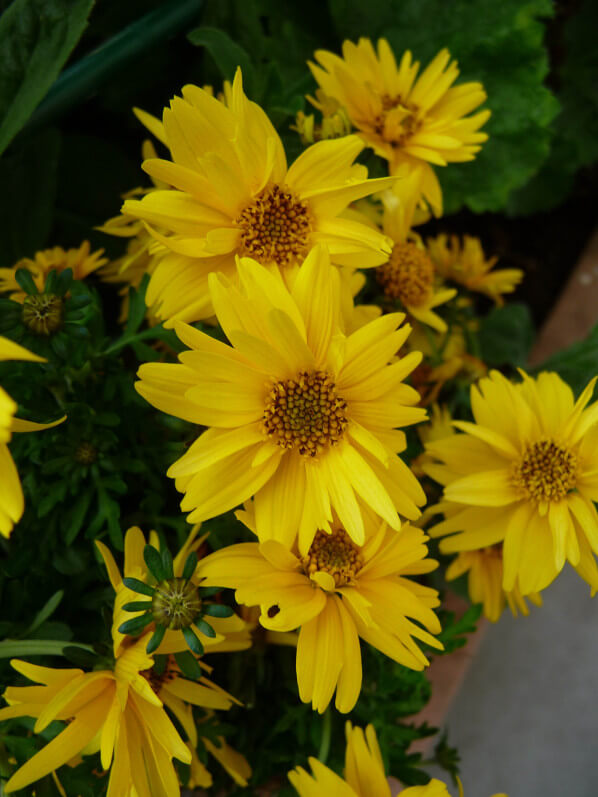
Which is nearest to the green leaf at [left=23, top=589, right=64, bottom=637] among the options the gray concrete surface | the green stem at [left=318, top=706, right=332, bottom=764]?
the green stem at [left=318, top=706, right=332, bottom=764]

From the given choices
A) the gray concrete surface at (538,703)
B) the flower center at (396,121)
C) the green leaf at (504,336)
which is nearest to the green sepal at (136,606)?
the flower center at (396,121)

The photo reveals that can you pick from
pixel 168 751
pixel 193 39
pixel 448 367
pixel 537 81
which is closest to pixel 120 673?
pixel 168 751

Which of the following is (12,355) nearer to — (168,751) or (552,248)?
(168,751)

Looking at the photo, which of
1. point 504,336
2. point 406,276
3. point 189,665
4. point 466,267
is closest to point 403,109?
point 406,276

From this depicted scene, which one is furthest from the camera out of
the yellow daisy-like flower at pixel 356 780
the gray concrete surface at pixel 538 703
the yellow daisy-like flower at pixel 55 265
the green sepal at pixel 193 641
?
the gray concrete surface at pixel 538 703

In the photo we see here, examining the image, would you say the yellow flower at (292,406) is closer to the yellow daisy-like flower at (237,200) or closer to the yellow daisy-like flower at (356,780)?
the yellow daisy-like flower at (237,200)

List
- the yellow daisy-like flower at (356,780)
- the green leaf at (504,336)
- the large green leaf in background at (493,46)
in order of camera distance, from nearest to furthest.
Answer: the yellow daisy-like flower at (356,780)
the large green leaf in background at (493,46)
the green leaf at (504,336)
